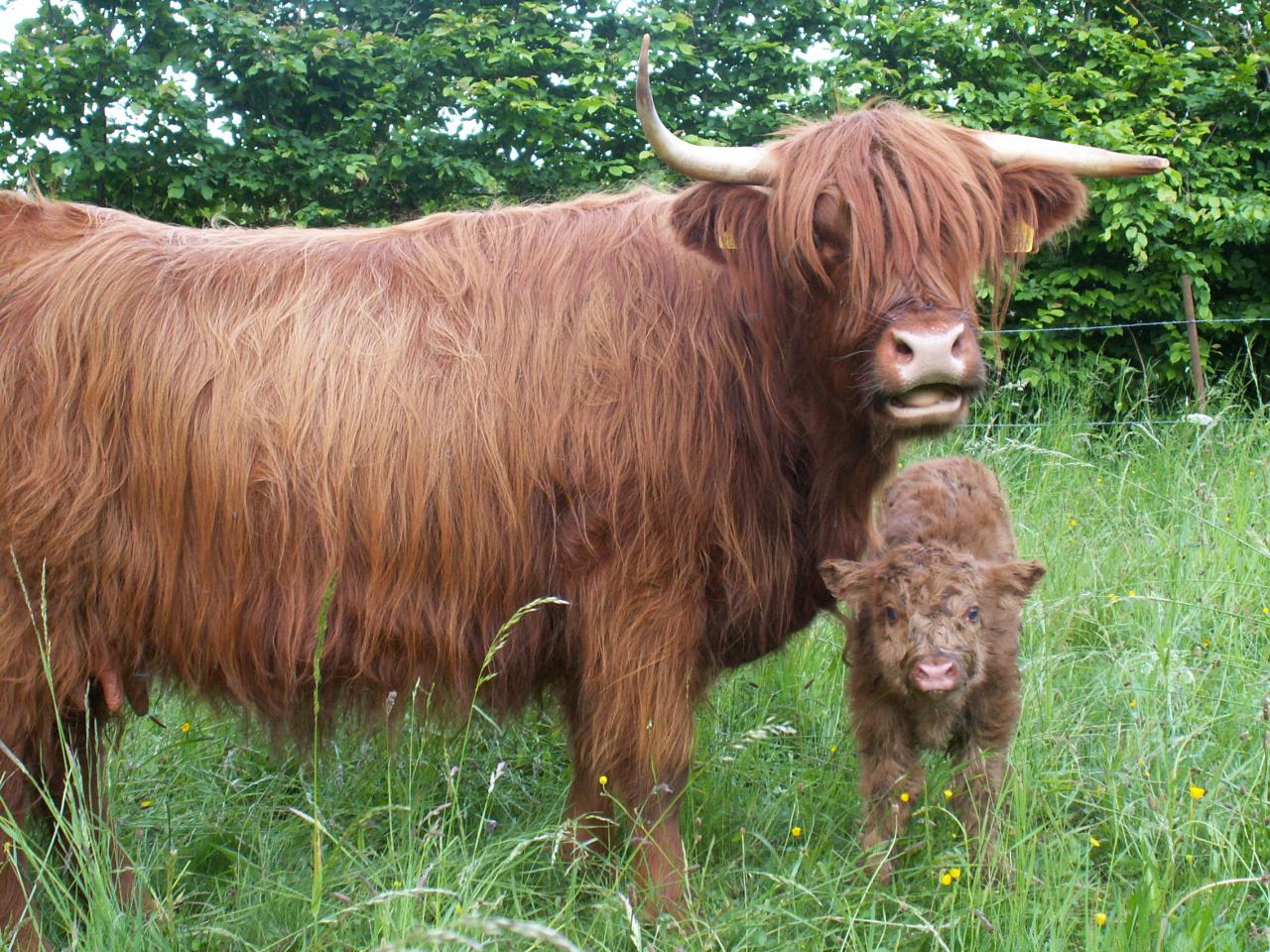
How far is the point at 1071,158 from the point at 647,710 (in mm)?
1809

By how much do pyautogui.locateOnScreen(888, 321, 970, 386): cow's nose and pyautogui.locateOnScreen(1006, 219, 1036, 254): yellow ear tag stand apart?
2.17 ft

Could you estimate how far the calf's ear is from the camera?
9.82ft

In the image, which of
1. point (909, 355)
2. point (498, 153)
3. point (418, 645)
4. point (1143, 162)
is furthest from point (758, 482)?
point (498, 153)

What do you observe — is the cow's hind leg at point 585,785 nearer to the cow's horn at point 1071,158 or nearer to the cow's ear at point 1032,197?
Result: the cow's ear at point 1032,197

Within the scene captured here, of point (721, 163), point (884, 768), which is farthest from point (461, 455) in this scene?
point (884, 768)

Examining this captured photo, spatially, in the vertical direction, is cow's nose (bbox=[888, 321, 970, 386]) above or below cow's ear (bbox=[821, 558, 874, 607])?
above

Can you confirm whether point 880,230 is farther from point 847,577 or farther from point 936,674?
point 936,674

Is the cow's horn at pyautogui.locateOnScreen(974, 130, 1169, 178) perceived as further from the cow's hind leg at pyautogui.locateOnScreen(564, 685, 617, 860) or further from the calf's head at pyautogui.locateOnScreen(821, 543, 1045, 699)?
the cow's hind leg at pyautogui.locateOnScreen(564, 685, 617, 860)

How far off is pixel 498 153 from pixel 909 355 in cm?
635

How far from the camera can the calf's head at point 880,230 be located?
2.49 m

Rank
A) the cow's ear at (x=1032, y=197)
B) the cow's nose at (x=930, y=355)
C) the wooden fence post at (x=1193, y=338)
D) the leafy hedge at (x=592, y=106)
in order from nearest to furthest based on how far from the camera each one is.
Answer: the cow's nose at (x=930, y=355) < the cow's ear at (x=1032, y=197) < the wooden fence post at (x=1193, y=338) < the leafy hedge at (x=592, y=106)

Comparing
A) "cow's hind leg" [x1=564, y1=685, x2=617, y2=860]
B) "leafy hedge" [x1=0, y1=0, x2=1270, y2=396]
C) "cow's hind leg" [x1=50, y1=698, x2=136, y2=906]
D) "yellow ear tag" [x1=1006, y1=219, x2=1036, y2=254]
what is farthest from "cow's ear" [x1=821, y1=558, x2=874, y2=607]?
"leafy hedge" [x1=0, y1=0, x2=1270, y2=396]

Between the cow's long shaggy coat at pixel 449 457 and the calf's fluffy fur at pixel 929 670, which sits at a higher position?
the cow's long shaggy coat at pixel 449 457

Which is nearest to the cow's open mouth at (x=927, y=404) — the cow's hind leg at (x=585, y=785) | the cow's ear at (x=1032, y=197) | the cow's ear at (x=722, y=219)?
the cow's ear at (x=722, y=219)
